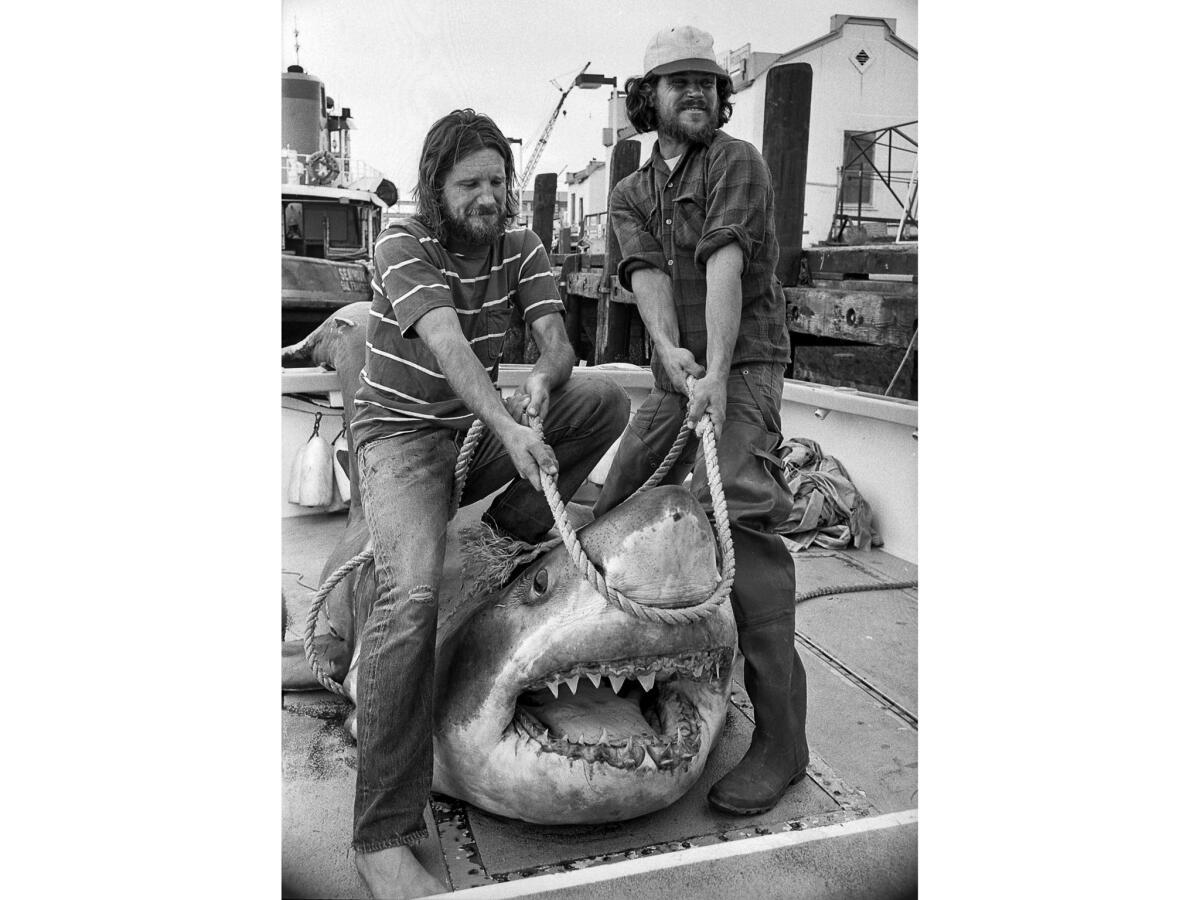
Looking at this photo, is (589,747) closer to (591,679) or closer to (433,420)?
(591,679)

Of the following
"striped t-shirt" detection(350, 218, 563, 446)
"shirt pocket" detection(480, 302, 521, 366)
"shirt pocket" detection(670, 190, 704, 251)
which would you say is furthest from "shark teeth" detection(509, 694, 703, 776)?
"shirt pocket" detection(670, 190, 704, 251)

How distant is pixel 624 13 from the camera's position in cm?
245

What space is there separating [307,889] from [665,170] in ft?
6.17

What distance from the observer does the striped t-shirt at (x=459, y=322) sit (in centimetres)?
239

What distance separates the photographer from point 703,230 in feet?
8.41

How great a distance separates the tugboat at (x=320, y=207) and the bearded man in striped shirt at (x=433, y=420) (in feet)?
0.38

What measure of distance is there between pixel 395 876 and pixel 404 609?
1.82ft

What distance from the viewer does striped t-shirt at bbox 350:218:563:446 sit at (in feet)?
7.84

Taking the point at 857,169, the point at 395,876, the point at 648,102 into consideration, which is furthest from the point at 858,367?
the point at 395,876

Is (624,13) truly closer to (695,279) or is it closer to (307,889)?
(695,279)

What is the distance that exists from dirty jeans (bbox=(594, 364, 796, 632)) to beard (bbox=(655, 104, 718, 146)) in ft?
1.92

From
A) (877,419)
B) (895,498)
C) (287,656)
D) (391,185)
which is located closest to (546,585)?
(391,185)

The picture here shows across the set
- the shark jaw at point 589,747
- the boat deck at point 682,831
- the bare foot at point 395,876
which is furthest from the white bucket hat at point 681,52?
the bare foot at point 395,876

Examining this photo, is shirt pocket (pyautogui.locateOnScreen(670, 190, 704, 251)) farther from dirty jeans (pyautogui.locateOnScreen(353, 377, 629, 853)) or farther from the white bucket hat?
dirty jeans (pyautogui.locateOnScreen(353, 377, 629, 853))
